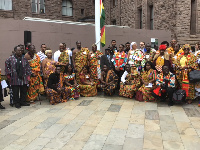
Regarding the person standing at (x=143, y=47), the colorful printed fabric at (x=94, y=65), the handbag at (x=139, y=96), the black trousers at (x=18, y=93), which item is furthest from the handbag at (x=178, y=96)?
the black trousers at (x=18, y=93)

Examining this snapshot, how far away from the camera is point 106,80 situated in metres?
7.39

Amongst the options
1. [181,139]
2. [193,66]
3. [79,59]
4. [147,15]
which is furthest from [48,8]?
[181,139]

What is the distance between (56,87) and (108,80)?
1.78 meters

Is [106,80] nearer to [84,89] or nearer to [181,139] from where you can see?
[84,89]

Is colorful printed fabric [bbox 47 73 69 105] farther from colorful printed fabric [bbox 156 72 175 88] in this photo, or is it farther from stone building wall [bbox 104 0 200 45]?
stone building wall [bbox 104 0 200 45]

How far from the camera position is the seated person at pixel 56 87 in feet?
21.3

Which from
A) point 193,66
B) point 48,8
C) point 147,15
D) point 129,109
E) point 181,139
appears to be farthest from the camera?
point 48,8

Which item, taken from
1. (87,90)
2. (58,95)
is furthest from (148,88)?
(58,95)

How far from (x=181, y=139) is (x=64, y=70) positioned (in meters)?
4.25

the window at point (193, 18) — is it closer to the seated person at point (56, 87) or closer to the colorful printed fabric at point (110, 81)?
the colorful printed fabric at point (110, 81)

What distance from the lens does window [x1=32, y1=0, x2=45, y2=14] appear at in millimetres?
20969

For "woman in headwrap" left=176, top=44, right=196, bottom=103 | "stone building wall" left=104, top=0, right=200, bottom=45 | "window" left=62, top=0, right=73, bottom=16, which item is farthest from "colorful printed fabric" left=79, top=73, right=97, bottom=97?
"window" left=62, top=0, right=73, bottom=16

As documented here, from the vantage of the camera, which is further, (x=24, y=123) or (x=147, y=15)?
(x=147, y=15)

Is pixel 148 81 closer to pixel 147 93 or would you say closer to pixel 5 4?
pixel 147 93
